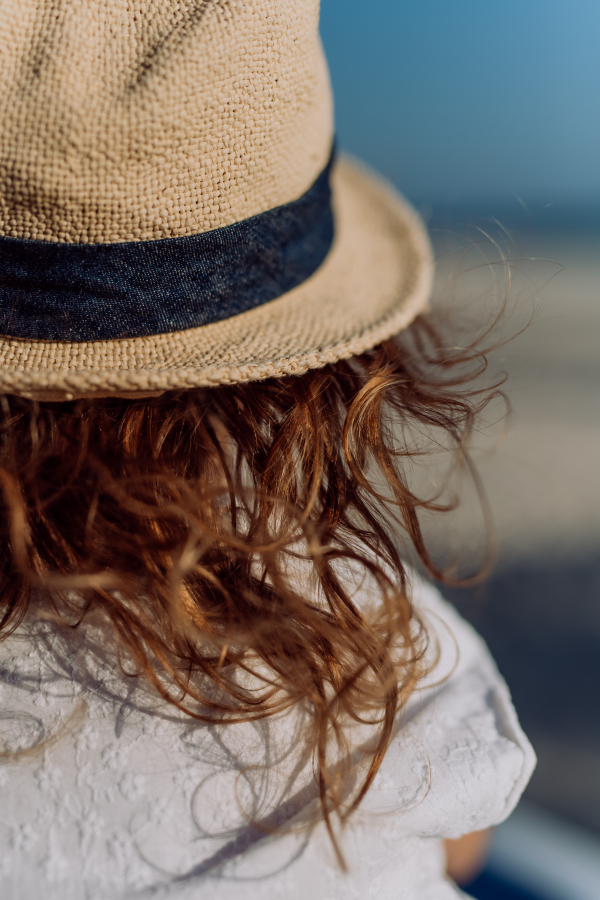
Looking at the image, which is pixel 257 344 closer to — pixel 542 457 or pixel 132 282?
pixel 132 282

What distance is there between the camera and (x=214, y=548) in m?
0.76

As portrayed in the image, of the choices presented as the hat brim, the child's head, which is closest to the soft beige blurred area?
the hat brim

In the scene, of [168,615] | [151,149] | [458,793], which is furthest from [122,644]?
[151,149]

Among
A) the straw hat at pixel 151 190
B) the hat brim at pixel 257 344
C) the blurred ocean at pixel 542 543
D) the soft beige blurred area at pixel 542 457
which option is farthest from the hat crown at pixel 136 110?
the soft beige blurred area at pixel 542 457

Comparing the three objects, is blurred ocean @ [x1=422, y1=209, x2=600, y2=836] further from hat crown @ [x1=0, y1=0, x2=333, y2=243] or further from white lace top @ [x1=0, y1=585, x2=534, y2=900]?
white lace top @ [x1=0, y1=585, x2=534, y2=900]

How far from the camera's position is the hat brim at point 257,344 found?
696mm

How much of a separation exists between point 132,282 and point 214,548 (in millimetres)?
354

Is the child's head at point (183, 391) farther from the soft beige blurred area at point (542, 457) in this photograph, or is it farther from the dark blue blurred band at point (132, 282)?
the soft beige blurred area at point (542, 457)

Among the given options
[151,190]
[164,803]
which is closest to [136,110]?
[151,190]

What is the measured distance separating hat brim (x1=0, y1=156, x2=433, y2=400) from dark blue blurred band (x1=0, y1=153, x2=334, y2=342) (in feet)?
0.07

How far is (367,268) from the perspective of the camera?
4.00 feet

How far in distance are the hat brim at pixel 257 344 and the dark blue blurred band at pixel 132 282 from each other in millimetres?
22

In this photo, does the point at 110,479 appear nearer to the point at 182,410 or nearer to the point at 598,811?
the point at 182,410

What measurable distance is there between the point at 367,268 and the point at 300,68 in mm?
465
